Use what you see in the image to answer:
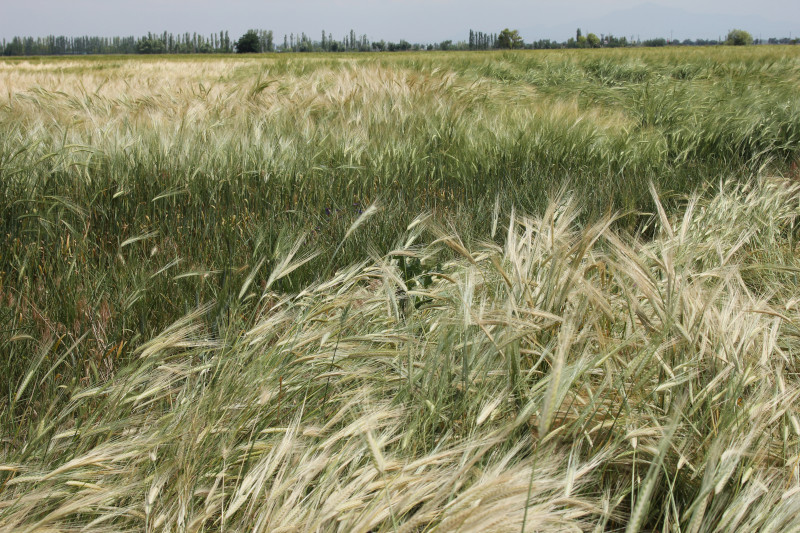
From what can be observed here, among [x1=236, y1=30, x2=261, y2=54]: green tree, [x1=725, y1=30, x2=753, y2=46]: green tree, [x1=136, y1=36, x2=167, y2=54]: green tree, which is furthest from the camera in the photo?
[x1=136, y1=36, x2=167, y2=54]: green tree

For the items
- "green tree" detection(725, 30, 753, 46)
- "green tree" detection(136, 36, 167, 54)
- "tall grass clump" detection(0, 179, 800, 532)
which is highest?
"green tree" detection(136, 36, 167, 54)

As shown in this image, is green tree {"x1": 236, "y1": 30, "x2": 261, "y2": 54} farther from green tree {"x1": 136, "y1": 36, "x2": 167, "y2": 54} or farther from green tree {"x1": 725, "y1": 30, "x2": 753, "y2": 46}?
green tree {"x1": 725, "y1": 30, "x2": 753, "y2": 46}

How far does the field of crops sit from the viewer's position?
87cm

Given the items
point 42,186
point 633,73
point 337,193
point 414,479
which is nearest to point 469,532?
point 414,479

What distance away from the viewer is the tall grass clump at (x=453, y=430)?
83 cm

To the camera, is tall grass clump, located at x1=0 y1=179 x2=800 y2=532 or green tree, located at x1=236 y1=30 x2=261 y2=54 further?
green tree, located at x1=236 y1=30 x2=261 y2=54

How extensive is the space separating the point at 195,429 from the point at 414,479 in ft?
1.45

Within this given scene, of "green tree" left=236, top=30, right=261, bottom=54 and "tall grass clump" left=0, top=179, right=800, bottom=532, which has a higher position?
"green tree" left=236, top=30, right=261, bottom=54

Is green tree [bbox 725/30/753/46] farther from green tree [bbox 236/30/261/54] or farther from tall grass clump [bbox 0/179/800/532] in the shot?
tall grass clump [bbox 0/179/800/532]

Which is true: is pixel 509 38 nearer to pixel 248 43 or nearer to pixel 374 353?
pixel 248 43

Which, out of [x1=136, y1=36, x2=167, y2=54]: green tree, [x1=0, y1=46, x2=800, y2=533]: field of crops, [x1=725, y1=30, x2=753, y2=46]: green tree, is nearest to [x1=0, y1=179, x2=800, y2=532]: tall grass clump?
[x1=0, y1=46, x2=800, y2=533]: field of crops

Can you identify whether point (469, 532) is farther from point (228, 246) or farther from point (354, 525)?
point (228, 246)

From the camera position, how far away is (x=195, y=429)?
3.24 ft

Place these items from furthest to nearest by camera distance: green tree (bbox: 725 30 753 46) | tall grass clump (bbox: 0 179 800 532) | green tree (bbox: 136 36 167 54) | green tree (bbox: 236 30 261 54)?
green tree (bbox: 136 36 167 54), green tree (bbox: 236 30 261 54), green tree (bbox: 725 30 753 46), tall grass clump (bbox: 0 179 800 532)
